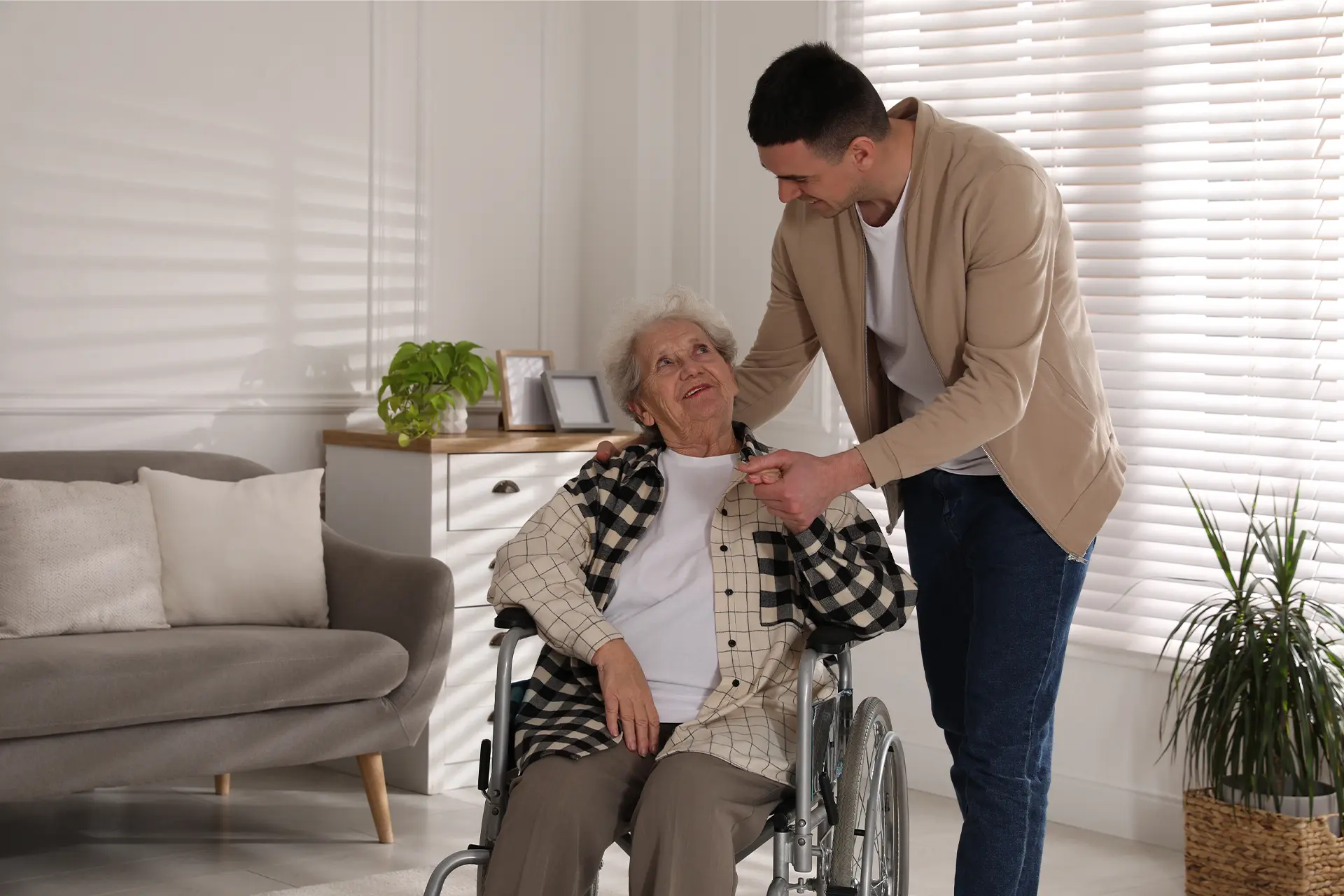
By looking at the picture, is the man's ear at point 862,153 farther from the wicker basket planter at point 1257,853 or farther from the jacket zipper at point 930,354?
the wicker basket planter at point 1257,853

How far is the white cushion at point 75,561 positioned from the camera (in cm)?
292

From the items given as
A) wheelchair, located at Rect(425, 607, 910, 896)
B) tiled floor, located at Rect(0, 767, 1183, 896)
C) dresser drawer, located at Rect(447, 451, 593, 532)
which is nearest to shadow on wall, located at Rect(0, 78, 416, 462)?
dresser drawer, located at Rect(447, 451, 593, 532)

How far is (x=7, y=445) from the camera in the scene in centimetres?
342

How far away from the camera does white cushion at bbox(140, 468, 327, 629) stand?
316 centimetres

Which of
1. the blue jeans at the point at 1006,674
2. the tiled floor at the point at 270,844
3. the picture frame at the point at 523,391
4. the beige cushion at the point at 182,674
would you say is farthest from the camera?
the picture frame at the point at 523,391

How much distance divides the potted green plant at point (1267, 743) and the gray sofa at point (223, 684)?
168 centimetres

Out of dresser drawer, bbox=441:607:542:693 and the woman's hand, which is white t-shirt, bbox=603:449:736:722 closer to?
the woman's hand

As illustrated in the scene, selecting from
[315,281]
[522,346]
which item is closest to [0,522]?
[315,281]

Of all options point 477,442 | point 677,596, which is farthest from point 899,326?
point 477,442

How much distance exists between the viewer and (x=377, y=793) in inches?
125

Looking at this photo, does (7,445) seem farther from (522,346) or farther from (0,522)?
(522,346)

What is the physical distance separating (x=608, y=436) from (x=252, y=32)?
58.5 inches

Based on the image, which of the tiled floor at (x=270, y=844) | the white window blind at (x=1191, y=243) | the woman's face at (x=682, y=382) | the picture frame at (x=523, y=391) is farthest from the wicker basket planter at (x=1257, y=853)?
the picture frame at (x=523, y=391)

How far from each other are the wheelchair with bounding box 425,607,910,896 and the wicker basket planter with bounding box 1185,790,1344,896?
1.11 metres
